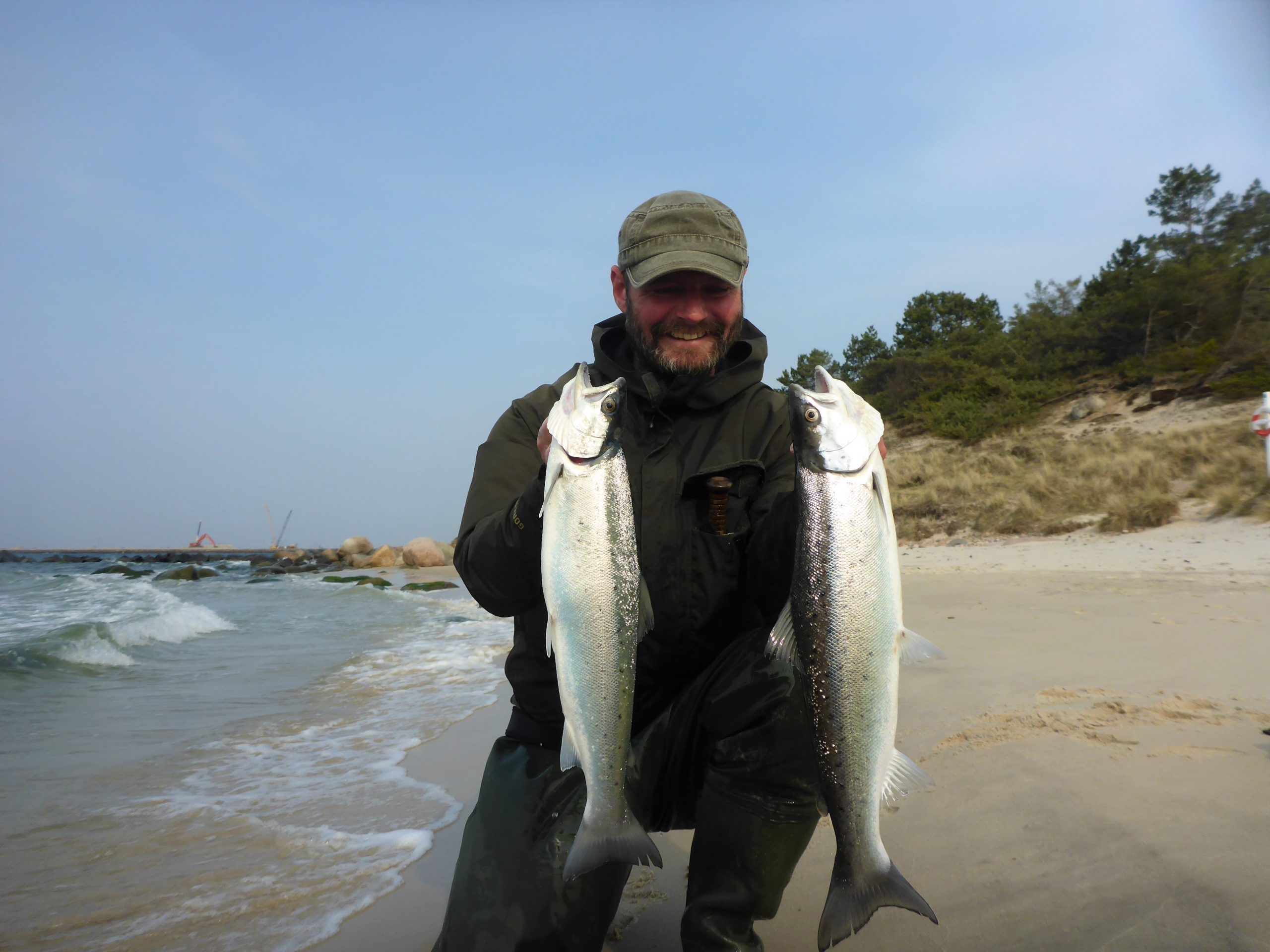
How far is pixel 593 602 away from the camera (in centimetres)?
226

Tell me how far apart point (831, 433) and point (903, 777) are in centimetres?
104

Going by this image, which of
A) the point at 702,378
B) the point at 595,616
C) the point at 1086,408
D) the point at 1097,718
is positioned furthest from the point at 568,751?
the point at 1086,408

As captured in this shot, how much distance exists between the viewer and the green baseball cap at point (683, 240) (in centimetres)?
311

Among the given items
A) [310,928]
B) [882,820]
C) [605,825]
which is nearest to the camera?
[605,825]

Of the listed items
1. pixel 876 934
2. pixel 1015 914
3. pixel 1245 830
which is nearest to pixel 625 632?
pixel 876 934

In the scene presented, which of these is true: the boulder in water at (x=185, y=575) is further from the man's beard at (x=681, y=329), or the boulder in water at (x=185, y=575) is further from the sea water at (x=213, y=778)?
the man's beard at (x=681, y=329)

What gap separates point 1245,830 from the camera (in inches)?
98.3

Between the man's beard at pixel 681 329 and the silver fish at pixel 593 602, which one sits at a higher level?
the man's beard at pixel 681 329

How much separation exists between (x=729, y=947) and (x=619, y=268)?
2594 mm

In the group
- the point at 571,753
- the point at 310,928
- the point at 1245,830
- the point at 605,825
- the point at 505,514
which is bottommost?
the point at 310,928

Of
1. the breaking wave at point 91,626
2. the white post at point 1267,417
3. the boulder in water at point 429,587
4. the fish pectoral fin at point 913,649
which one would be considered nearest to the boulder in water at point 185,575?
the breaking wave at point 91,626

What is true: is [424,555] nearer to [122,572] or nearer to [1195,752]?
[122,572]

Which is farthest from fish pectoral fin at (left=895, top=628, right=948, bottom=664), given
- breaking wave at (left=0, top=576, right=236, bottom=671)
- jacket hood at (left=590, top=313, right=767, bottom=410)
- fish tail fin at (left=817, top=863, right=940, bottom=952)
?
breaking wave at (left=0, top=576, right=236, bottom=671)

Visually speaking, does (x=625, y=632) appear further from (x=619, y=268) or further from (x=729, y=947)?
(x=619, y=268)
